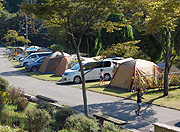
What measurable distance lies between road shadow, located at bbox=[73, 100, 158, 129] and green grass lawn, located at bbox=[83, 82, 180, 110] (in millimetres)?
1044

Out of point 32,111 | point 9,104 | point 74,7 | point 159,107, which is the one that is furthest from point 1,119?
point 159,107

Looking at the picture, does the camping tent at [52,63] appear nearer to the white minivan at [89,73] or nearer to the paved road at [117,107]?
the white minivan at [89,73]

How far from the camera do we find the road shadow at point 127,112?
10286 mm

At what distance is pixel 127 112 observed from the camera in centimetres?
1185

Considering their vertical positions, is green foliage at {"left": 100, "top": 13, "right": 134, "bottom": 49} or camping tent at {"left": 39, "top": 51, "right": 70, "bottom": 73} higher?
green foliage at {"left": 100, "top": 13, "right": 134, "bottom": 49}

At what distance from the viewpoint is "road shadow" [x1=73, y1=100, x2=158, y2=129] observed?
10286 millimetres

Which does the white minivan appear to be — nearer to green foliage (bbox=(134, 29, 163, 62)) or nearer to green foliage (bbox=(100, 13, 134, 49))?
green foliage (bbox=(134, 29, 163, 62))

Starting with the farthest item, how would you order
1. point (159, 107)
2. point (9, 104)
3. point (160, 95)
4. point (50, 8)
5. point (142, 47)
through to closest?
point (142, 47)
point (160, 95)
point (159, 107)
point (9, 104)
point (50, 8)

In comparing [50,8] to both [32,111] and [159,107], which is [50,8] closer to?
[32,111]

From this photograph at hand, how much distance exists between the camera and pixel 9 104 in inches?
467

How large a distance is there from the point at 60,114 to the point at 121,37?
23.1m

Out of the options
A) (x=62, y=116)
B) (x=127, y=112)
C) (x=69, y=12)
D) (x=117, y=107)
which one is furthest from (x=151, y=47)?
(x=62, y=116)

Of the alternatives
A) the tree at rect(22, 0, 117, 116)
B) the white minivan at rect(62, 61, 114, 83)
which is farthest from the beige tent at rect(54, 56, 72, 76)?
the tree at rect(22, 0, 117, 116)

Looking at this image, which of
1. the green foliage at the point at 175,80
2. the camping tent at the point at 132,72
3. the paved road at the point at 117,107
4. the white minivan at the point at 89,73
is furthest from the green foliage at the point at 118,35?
the paved road at the point at 117,107
